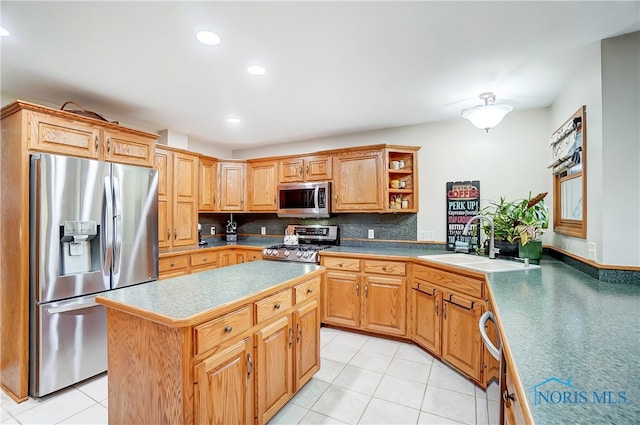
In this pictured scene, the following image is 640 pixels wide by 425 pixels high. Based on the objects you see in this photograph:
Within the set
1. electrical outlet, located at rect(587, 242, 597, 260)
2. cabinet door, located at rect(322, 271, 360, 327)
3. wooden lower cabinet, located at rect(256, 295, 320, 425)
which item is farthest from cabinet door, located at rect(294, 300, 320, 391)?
electrical outlet, located at rect(587, 242, 597, 260)

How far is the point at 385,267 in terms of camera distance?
10.0 feet

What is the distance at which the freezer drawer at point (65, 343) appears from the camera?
6.77 ft

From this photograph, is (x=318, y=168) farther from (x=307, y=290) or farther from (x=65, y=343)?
(x=65, y=343)

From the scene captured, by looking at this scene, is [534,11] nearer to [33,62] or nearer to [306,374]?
[306,374]

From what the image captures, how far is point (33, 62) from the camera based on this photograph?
6.67 ft

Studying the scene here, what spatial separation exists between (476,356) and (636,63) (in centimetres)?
216

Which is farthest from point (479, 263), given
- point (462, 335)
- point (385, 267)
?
point (385, 267)

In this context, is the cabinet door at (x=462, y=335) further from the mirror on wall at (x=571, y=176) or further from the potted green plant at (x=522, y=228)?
the mirror on wall at (x=571, y=176)

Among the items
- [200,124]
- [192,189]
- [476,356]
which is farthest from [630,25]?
[192,189]

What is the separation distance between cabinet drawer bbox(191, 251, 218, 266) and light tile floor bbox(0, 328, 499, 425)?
4.61 ft

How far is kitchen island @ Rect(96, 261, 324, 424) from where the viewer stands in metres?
1.26

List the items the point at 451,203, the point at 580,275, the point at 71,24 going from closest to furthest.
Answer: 1. the point at 71,24
2. the point at 580,275
3. the point at 451,203

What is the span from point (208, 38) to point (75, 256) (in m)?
1.90

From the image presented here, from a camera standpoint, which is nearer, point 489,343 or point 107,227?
point 489,343
